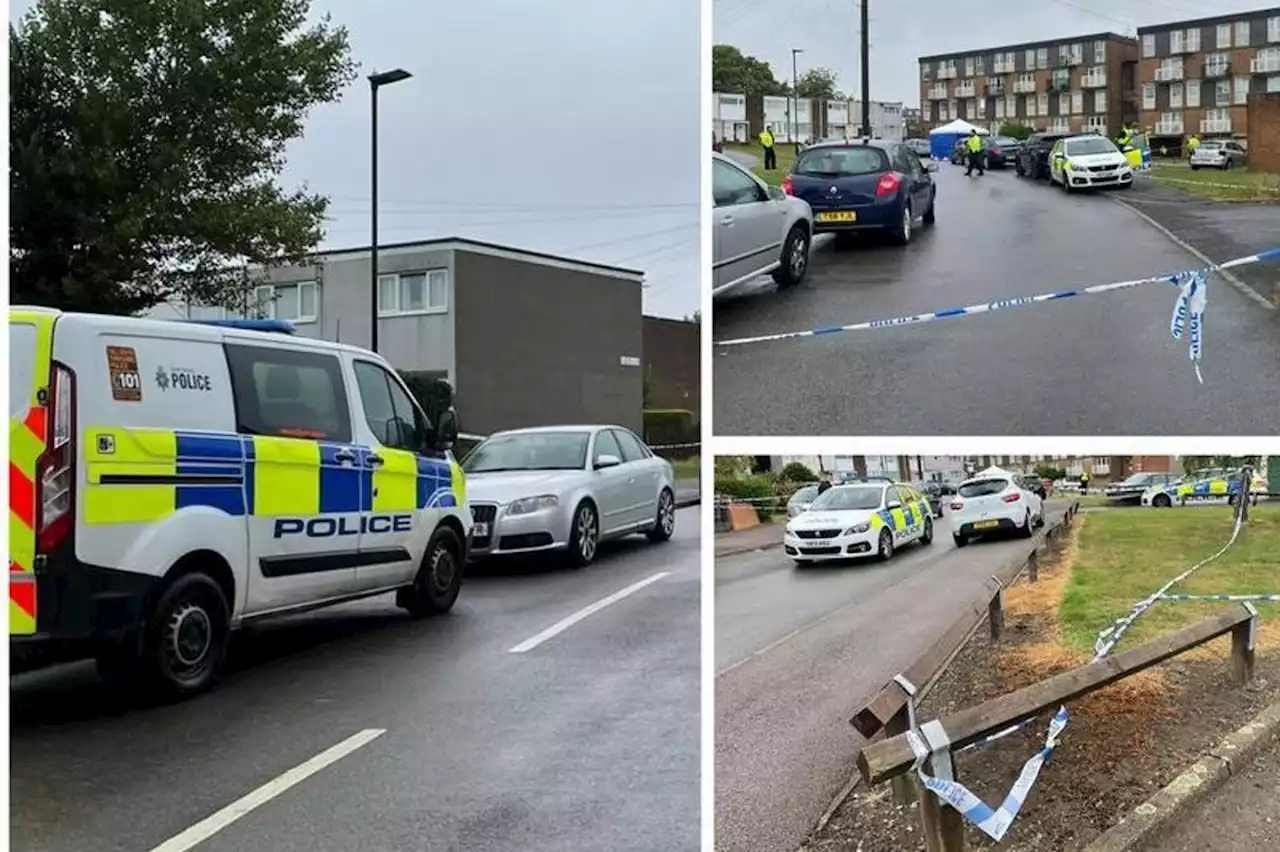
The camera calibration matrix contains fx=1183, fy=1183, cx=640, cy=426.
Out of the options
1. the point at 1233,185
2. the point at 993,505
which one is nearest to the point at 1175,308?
the point at 1233,185

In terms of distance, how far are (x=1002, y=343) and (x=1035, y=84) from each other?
0.60 m

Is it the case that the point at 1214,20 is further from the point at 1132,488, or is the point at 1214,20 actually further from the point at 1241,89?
the point at 1132,488

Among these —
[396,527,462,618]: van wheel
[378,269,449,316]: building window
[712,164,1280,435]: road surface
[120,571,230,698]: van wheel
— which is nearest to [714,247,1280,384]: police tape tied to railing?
[712,164,1280,435]: road surface

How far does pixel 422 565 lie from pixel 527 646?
292mm

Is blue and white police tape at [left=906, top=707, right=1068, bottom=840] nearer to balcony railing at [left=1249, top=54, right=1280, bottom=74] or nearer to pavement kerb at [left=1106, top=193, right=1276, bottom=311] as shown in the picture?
pavement kerb at [left=1106, top=193, right=1276, bottom=311]

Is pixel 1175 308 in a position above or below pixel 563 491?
above

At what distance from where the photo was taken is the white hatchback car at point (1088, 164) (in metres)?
2.67

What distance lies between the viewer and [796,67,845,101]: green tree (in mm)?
2660

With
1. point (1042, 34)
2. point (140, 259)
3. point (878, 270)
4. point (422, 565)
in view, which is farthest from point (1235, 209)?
point (140, 259)

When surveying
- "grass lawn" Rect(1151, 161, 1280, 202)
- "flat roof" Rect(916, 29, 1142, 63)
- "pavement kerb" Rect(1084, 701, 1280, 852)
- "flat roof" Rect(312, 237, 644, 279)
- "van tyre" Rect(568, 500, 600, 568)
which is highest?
"flat roof" Rect(916, 29, 1142, 63)

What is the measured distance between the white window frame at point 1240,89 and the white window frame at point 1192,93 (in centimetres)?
7

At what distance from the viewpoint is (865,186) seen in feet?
8.89

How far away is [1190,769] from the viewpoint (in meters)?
2.54

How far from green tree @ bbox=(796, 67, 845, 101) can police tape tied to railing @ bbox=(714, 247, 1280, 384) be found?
0.53 metres
